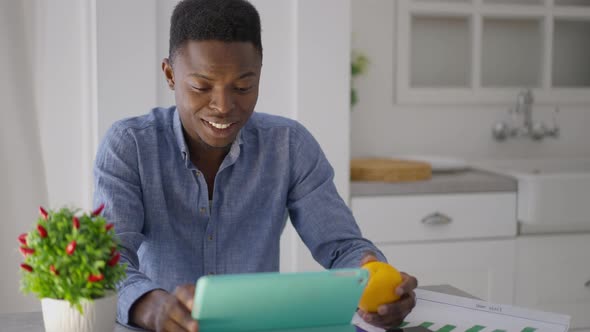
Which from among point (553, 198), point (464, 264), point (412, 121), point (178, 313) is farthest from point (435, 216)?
point (178, 313)

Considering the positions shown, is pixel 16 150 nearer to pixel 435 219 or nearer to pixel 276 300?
pixel 435 219

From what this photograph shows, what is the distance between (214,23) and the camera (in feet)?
4.48

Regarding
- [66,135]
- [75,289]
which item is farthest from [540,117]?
[75,289]

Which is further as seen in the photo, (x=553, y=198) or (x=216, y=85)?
(x=553, y=198)

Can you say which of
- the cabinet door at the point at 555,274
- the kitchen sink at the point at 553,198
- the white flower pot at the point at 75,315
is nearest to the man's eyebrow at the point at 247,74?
the white flower pot at the point at 75,315

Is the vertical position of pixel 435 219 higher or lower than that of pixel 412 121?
lower

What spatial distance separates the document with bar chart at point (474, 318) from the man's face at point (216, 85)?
46 centimetres

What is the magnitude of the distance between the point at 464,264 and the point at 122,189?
1.60 metres

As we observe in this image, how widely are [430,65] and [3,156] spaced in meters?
1.89

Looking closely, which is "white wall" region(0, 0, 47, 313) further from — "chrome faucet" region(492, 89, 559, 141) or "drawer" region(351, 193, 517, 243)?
"chrome faucet" region(492, 89, 559, 141)

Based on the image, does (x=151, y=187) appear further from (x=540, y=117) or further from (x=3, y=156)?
(x=540, y=117)

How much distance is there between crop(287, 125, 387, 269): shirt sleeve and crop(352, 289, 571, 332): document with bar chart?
0.21m

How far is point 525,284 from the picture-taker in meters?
2.73

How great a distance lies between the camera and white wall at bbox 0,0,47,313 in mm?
2275
